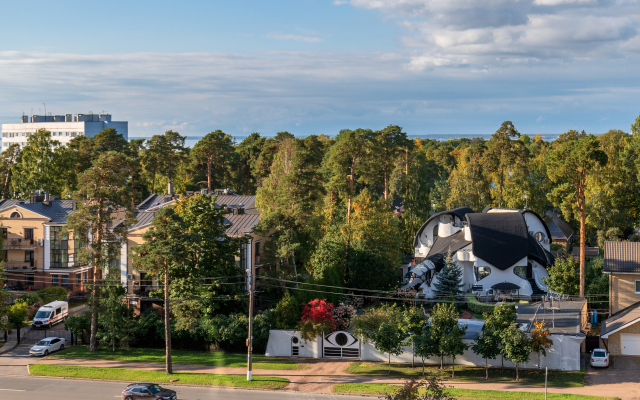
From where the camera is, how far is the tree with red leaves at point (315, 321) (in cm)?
4225

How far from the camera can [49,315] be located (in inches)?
2002

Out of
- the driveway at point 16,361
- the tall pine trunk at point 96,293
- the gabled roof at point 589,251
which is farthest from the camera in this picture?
the gabled roof at point 589,251

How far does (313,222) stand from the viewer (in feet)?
170

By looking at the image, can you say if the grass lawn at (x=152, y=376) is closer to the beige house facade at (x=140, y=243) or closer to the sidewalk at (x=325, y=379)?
the sidewalk at (x=325, y=379)

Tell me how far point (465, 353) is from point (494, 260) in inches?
679

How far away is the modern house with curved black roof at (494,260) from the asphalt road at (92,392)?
22734 mm

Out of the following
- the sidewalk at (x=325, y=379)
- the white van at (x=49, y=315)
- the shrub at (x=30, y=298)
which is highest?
the shrub at (x=30, y=298)

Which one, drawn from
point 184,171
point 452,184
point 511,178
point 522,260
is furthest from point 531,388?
point 184,171

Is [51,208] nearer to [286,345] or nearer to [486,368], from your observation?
[286,345]

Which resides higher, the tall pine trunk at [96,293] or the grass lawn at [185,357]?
the tall pine trunk at [96,293]

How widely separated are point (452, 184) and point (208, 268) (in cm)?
4817

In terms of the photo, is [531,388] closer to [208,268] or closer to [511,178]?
[208,268]

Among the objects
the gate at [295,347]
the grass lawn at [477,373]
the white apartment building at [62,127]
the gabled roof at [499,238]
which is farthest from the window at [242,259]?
the white apartment building at [62,127]

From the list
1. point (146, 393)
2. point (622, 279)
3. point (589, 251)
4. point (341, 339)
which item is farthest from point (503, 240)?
point (146, 393)
